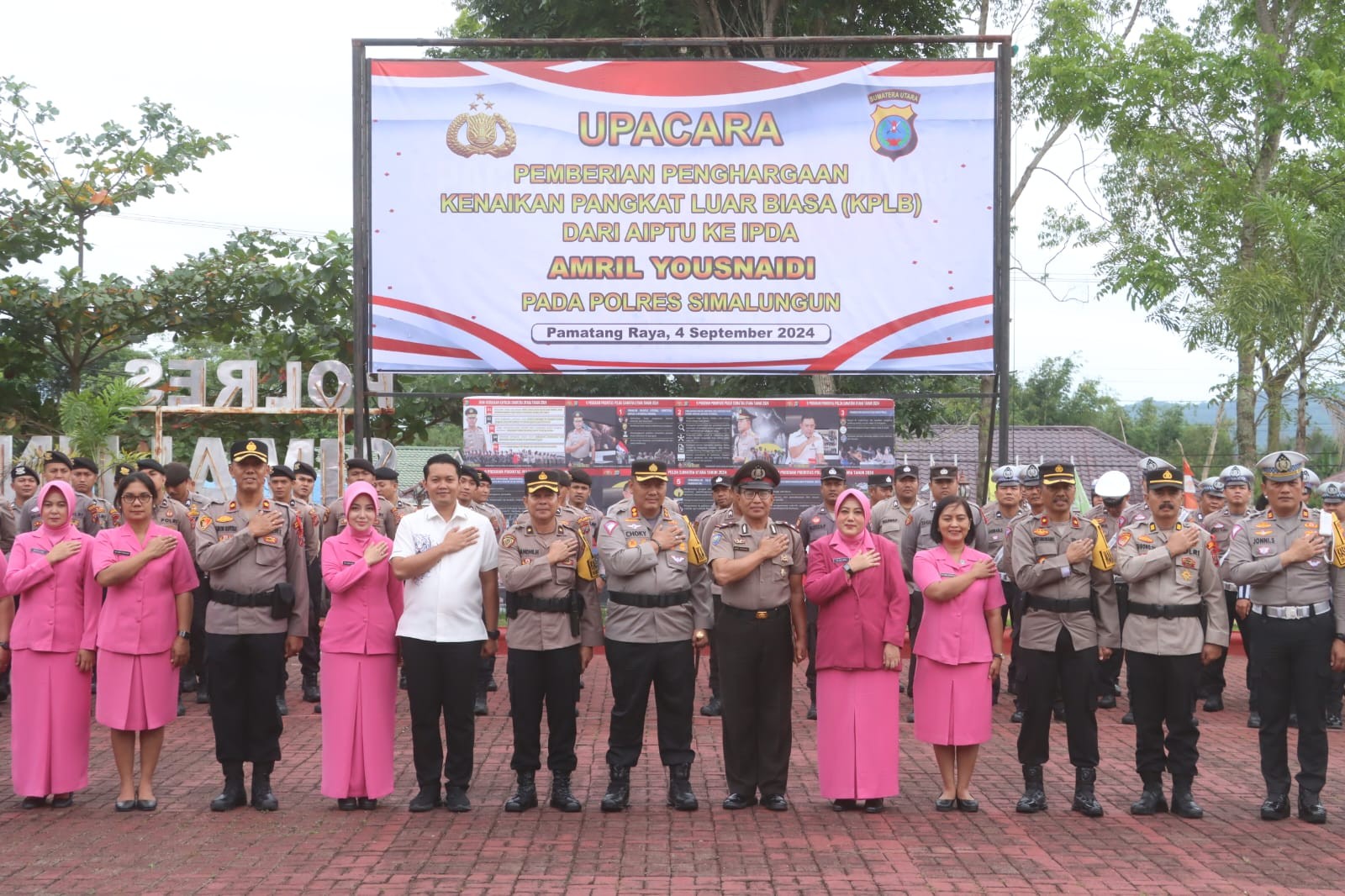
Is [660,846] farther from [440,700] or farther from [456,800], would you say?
[440,700]

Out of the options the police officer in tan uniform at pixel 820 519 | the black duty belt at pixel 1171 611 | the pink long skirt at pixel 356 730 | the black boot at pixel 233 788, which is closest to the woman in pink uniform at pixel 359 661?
the pink long skirt at pixel 356 730

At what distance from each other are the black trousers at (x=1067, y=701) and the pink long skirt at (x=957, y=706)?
0.99ft

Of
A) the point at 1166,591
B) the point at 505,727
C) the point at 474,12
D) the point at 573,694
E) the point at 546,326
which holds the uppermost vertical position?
the point at 474,12

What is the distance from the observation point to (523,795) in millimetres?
7660

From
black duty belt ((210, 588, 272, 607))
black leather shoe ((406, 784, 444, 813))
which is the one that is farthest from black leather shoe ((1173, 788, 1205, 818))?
black duty belt ((210, 588, 272, 607))

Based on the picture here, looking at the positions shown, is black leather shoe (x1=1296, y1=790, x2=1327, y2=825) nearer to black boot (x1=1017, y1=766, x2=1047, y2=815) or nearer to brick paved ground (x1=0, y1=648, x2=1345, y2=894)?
brick paved ground (x1=0, y1=648, x2=1345, y2=894)

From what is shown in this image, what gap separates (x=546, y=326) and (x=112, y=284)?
8.95m

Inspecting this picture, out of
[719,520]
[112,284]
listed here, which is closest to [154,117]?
[112,284]

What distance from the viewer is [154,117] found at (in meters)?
19.4

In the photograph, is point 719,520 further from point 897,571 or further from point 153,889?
point 153,889

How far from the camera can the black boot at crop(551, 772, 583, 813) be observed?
A: 764cm

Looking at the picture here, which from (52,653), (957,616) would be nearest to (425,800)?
(52,653)

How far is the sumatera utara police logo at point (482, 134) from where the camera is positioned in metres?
12.0

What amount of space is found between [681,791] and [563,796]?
2.11ft
